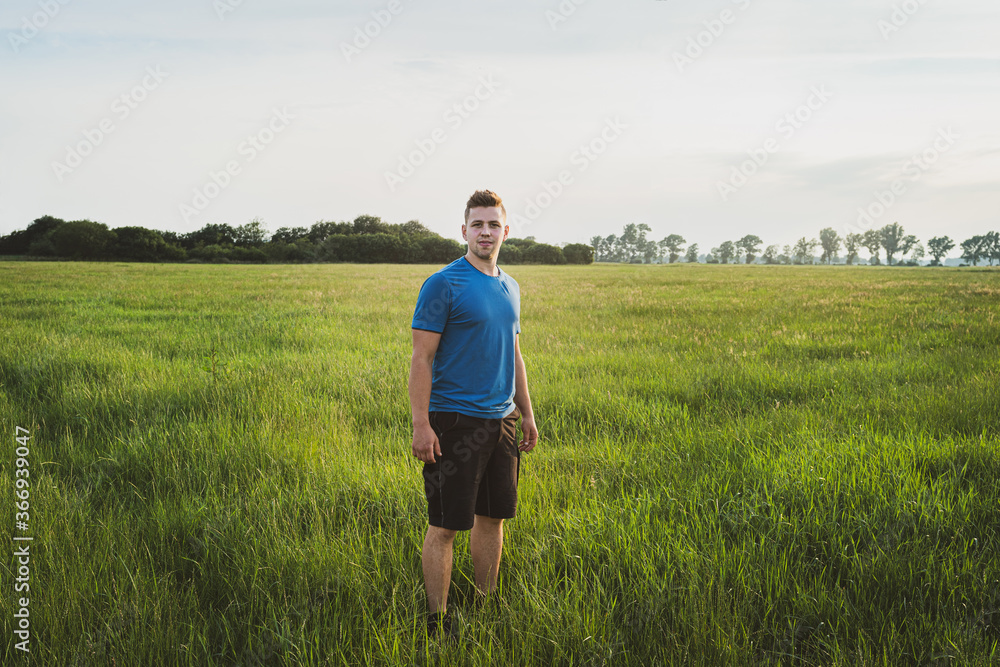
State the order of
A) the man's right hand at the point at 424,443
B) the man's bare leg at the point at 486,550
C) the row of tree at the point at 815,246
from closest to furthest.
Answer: the man's right hand at the point at 424,443 < the man's bare leg at the point at 486,550 < the row of tree at the point at 815,246

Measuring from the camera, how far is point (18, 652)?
2.44m

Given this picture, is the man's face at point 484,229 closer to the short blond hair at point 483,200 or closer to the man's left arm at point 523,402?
the short blond hair at point 483,200

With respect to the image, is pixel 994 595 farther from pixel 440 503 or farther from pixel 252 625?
pixel 252 625

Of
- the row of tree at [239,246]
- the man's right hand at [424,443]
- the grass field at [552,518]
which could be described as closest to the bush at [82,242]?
the row of tree at [239,246]

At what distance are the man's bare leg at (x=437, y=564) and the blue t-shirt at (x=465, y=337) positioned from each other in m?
0.62

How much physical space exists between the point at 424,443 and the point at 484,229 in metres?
1.10

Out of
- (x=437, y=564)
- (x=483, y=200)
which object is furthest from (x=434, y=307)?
(x=437, y=564)

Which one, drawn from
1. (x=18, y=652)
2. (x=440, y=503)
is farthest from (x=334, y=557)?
(x=18, y=652)

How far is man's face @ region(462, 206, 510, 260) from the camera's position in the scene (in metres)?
2.57

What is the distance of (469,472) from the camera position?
2451mm

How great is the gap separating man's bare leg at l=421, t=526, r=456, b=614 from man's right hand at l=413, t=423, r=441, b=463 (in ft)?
1.30

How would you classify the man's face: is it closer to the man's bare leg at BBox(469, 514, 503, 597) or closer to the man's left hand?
the man's left hand

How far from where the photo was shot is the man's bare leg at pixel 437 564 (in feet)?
8.23

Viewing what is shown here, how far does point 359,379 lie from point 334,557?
13.4 feet
